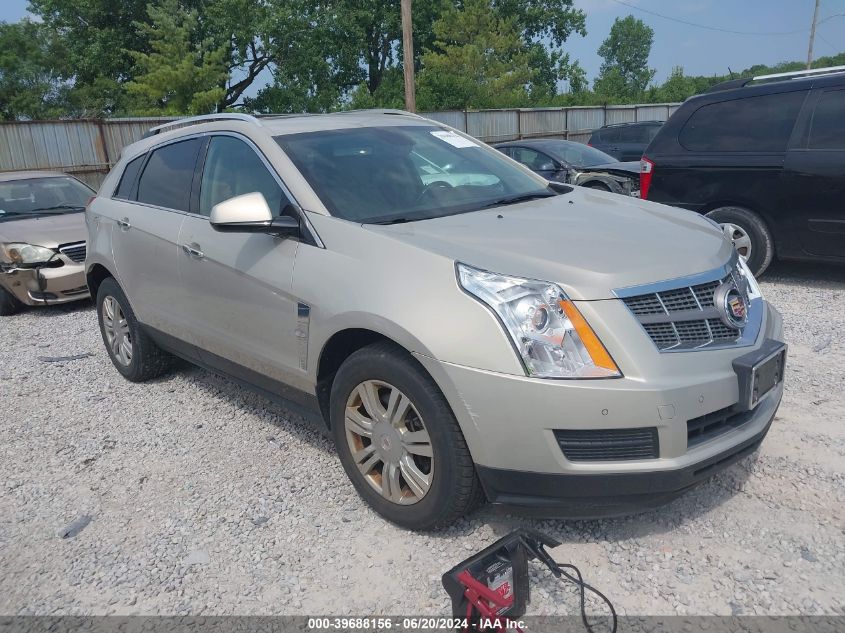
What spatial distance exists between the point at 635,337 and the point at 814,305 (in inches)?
166

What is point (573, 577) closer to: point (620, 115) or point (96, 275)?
point (96, 275)

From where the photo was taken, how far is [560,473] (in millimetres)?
2469

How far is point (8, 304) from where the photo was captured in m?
7.68

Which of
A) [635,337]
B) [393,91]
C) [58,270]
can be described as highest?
[393,91]

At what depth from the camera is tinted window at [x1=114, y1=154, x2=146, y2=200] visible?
486 centimetres

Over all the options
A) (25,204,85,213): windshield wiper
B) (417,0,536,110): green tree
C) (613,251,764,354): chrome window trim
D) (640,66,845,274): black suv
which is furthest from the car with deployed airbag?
(417,0,536,110): green tree

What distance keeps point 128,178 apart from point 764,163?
5.36m

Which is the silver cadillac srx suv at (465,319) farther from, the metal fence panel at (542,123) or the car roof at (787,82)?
the metal fence panel at (542,123)

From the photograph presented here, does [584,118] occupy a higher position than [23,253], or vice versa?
[584,118]

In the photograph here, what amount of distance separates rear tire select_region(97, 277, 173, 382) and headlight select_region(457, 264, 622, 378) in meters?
3.11

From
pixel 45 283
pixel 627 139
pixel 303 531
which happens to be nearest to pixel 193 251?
pixel 303 531

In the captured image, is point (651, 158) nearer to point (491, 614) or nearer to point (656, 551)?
point (656, 551)

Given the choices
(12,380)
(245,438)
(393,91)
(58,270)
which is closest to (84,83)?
(393,91)

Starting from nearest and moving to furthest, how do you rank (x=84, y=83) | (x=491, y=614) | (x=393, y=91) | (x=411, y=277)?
(x=491, y=614) < (x=411, y=277) < (x=84, y=83) < (x=393, y=91)
